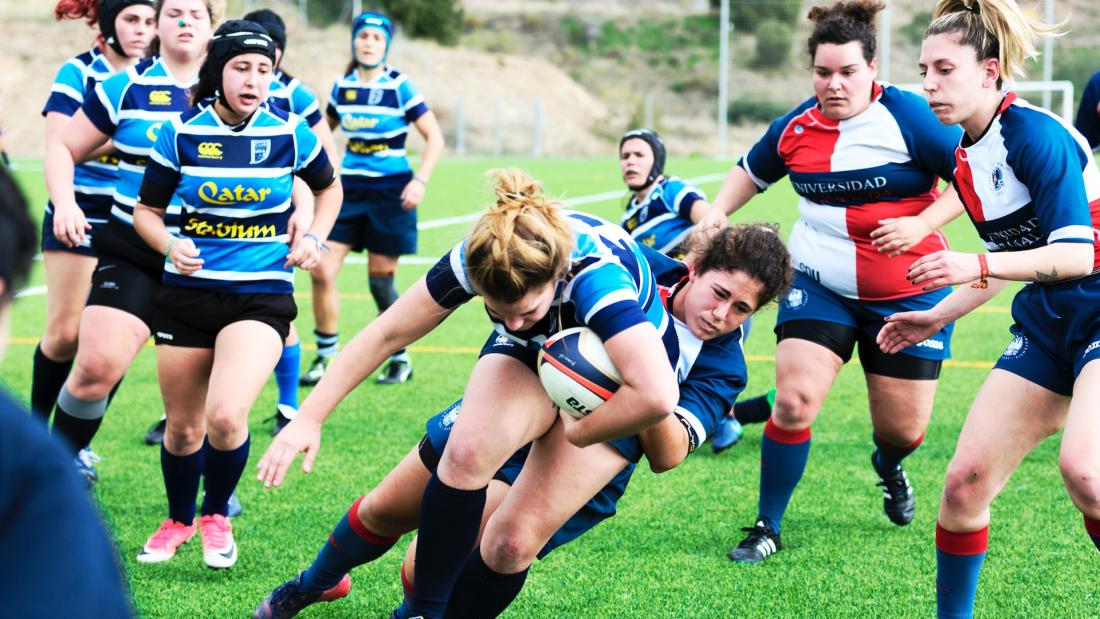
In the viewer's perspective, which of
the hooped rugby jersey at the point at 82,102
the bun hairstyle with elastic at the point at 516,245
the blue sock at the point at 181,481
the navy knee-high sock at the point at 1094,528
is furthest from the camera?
the hooped rugby jersey at the point at 82,102

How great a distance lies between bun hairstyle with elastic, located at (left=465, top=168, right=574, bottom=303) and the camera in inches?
115

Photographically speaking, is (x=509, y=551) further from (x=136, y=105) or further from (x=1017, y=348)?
(x=136, y=105)

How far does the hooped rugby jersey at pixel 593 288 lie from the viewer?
3.03 metres

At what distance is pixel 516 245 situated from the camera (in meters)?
2.90

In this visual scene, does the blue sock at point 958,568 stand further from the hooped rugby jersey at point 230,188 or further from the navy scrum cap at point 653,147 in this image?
the navy scrum cap at point 653,147

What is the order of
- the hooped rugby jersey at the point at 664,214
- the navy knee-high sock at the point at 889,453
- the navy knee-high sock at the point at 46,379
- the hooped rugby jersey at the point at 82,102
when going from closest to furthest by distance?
the navy knee-high sock at the point at 889,453 → the hooped rugby jersey at the point at 82,102 → the navy knee-high sock at the point at 46,379 → the hooped rugby jersey at the point at 664,214

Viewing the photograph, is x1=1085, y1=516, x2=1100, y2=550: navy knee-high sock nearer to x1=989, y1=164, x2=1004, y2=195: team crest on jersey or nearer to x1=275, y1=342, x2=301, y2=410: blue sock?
x1=989, y1=164, x2=1004, y2=195: team crest on jersey

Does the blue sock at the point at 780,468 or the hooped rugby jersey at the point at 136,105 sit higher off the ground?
the hooped rugby jersey at the point at 136,105

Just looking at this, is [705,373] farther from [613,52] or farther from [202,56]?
[613,52]

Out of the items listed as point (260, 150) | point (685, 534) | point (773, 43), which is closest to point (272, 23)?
point (260, 150)

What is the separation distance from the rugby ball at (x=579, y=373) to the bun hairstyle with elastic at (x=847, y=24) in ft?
6.67

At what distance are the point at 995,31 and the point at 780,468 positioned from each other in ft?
6.32

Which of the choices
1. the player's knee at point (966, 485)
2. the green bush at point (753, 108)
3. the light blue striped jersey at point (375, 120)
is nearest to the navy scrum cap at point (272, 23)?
the light blue striped jersey at point (375, 120)

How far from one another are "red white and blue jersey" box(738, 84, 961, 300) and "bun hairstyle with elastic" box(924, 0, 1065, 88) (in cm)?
94
